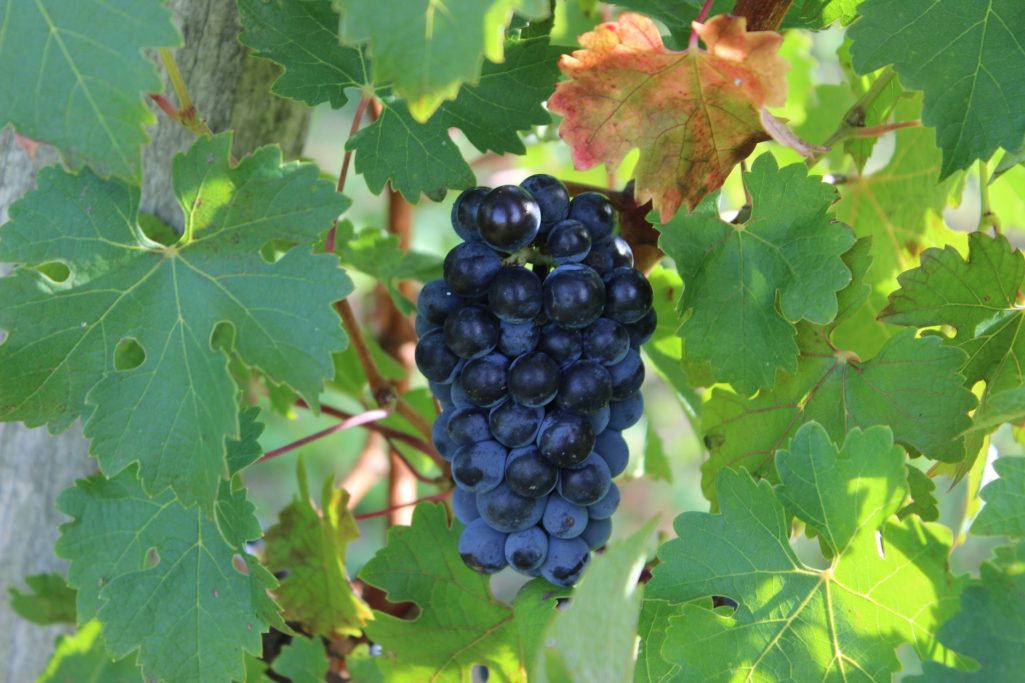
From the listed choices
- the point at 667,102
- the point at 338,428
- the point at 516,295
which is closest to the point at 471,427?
the point at 516,295

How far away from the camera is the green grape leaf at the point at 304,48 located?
1.07 m

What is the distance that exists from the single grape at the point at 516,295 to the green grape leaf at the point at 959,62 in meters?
0.39

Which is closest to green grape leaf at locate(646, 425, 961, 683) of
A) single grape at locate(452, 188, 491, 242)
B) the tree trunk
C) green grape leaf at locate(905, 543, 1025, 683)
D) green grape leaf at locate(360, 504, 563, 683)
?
green grape leaf at locate(905, 543, 1025, 683)

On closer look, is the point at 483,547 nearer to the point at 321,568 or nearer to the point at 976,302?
the point at 321,568

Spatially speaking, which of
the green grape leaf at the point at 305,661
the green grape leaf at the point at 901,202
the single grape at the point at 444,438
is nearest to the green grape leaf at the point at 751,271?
the single grape at the point at 444,438

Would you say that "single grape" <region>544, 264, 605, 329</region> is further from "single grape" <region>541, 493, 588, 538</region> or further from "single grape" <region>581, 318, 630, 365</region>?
"single grape" <region>541, 493, 588, 538</region>

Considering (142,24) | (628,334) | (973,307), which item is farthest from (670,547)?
(142,24)

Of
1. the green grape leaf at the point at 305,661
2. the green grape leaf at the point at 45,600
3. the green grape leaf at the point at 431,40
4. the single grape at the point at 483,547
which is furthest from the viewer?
the green grape leaf at the point at 45,600

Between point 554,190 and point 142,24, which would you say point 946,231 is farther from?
point 142,24

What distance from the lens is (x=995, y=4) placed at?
0.95 m

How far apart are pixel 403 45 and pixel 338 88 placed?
0.39 meters

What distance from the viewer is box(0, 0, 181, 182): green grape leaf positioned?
84 centimetres

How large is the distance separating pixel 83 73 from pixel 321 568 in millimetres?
691

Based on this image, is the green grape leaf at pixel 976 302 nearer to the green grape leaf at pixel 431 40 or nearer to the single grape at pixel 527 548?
the single grape at pixel 527 548
